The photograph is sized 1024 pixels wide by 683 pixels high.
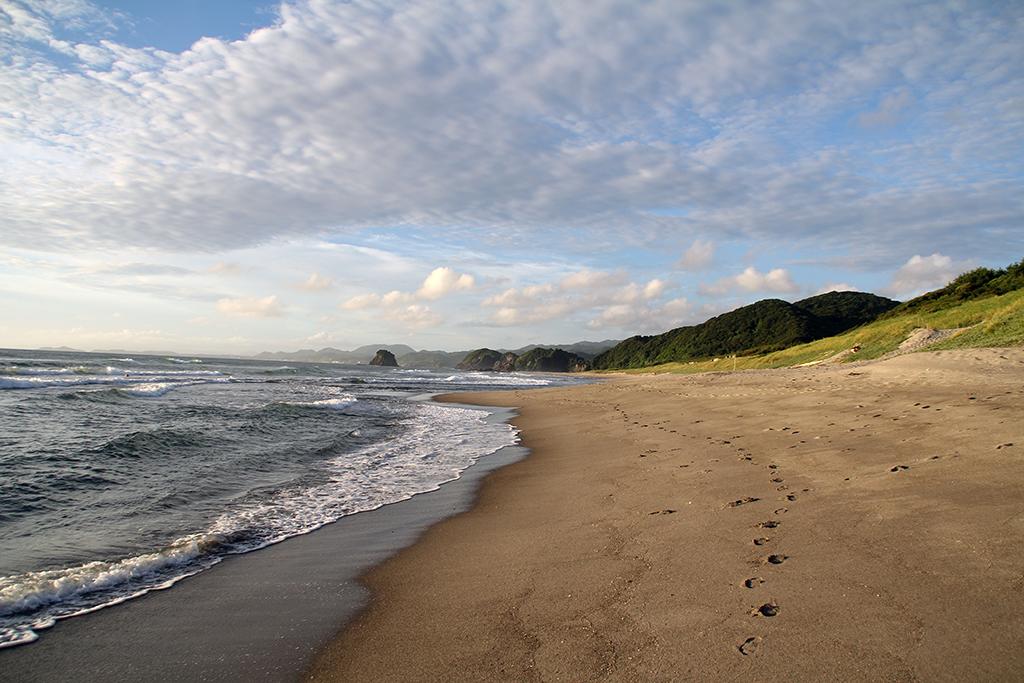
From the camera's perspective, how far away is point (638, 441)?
13.1 metres

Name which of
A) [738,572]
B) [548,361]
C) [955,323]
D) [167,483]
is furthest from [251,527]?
[548,361]

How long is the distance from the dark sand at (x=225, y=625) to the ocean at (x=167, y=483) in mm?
324

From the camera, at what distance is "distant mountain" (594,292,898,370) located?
295ft

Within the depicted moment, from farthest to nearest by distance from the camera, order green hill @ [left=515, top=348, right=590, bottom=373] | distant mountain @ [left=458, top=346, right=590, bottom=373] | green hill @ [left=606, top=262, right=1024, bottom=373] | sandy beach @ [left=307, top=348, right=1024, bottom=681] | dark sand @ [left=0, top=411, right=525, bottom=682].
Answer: green hill @ [left=515, top=348, right=590, bottom=373] → distant mountain @ [left=458, top=346, right=590, bottom=373] → green hill @ [left=606, top=262, right=1024, bottom=373] → dark sand @ [left=0, top=411, right=525, bottom=682] → sandy beach @ [left=307, top=348, right=1024, bottom=681]

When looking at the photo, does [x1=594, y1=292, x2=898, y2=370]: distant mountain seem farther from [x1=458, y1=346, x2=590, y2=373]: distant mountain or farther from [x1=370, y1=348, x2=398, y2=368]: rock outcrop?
[x1=370, y1=348, x2=398, y2=368]: rock outcrop

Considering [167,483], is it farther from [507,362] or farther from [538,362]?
[507,362]

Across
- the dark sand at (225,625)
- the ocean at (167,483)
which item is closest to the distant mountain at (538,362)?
the ocean at (167,483)

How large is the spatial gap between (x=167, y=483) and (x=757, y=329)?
98.9 m

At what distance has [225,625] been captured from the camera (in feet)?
15.2

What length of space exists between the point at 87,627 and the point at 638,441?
426 inches

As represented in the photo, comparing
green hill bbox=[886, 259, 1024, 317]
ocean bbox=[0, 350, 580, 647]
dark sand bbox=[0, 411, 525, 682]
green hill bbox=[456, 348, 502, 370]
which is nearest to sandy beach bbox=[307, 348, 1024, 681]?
dark sand bbox=[0, 411, 525, 682]

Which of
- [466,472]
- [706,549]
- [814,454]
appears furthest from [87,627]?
[814,454]

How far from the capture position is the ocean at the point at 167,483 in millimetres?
5688

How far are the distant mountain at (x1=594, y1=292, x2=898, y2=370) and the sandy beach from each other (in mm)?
78898
